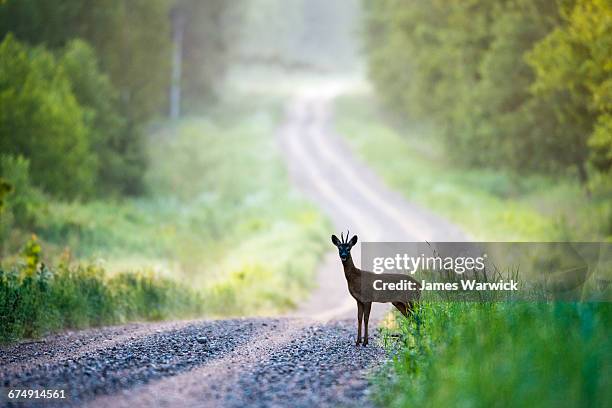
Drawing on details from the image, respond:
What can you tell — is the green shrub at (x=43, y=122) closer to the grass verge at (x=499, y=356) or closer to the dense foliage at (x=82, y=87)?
the dense foliage at (x=82, y=87)

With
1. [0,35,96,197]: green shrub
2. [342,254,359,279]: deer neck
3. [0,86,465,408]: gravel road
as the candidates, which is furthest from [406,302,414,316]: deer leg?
[0,35,96,197]: green shrub

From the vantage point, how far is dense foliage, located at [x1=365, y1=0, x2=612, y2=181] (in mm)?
21797

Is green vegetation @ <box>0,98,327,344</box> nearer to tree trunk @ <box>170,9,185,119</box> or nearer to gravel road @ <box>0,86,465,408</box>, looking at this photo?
gravel road @ <box>0,86,465,408</box>

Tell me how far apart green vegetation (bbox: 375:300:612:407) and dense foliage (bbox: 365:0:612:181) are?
13533 millimetres

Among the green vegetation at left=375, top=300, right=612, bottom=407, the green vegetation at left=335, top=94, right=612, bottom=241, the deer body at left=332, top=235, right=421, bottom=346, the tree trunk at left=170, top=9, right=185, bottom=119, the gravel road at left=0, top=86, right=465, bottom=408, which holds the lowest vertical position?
the gravel road at left=0, top=86, right=465, bottom=408

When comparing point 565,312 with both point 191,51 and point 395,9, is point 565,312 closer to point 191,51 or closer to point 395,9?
point 395,9

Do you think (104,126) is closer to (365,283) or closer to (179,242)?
(179,242)

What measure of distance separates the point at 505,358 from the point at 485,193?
2811 centimetres

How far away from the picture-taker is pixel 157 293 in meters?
15.4

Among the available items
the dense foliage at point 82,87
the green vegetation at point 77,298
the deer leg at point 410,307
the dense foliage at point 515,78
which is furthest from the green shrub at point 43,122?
the deer leg at point 410,307

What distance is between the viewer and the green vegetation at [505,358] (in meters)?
6.30

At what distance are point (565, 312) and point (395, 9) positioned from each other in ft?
135

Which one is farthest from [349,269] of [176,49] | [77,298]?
[176,49]

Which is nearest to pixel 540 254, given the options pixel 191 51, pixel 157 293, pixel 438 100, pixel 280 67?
pixel 157 293
